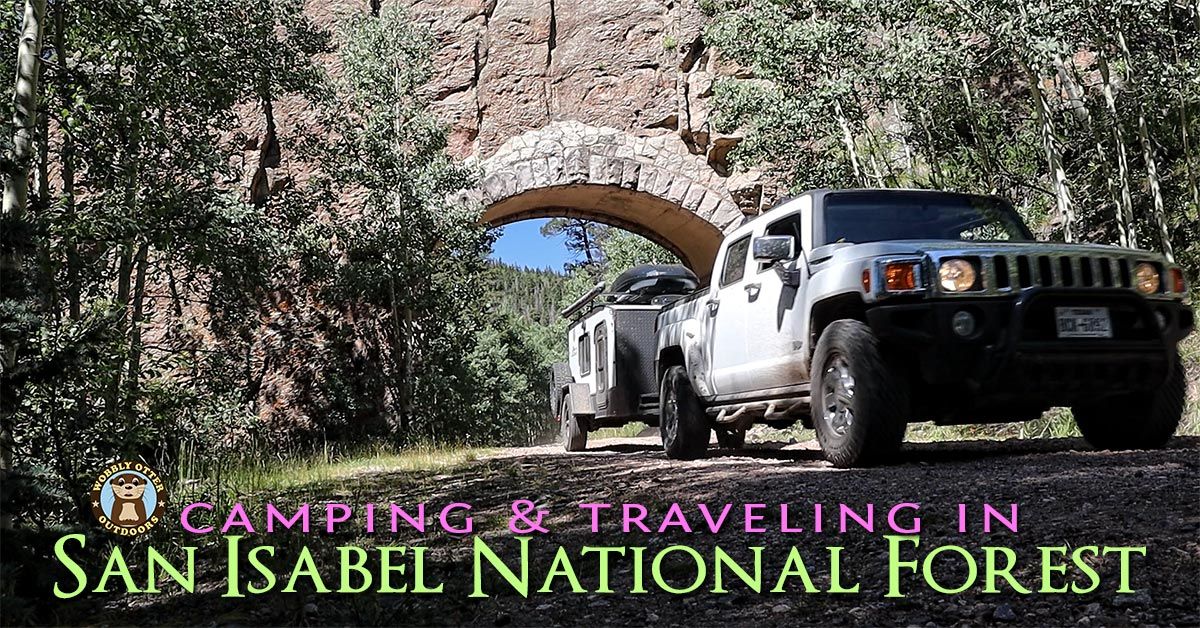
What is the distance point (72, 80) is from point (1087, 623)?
6845mm

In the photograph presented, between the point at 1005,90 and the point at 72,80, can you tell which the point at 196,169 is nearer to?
the point at 72,80

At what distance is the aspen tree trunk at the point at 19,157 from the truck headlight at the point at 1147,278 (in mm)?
6063

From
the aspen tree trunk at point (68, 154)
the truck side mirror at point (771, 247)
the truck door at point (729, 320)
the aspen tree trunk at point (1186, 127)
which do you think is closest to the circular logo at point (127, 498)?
the aspen tree trunk at point (68, 154)

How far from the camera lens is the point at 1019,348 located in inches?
208

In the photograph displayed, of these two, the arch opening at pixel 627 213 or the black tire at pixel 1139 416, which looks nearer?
the black tire at pixel 1139 416

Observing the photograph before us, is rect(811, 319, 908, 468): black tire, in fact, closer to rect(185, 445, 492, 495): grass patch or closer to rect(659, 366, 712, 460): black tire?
rect(659, 366, 712, 460): black tire

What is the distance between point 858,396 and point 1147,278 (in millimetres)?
2061

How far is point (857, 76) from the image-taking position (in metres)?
12.2

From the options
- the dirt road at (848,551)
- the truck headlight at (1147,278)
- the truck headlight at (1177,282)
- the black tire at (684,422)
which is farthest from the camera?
the black tire at (684,422)

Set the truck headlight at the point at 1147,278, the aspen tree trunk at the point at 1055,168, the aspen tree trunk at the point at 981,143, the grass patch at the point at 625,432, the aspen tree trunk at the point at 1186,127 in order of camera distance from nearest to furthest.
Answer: the truck headlight at the point at 1147,278 < the aspen tree trunk at the point at 1186,127 < the aspen tree trunk at the point at 1055,168 < the aspen tree trunk at the point at 981,143 < the grass patch at the point at 625,432

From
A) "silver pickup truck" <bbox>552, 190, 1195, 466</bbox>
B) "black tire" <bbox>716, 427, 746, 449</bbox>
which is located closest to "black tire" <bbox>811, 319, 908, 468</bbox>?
"silver pickup truck" <bbox>552, 190, 1195, 466</bbox>

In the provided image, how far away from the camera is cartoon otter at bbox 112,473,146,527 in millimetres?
4297

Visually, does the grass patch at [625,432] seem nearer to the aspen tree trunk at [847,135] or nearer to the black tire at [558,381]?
the black tire at [558,381]

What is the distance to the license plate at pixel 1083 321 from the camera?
5.41 metres
